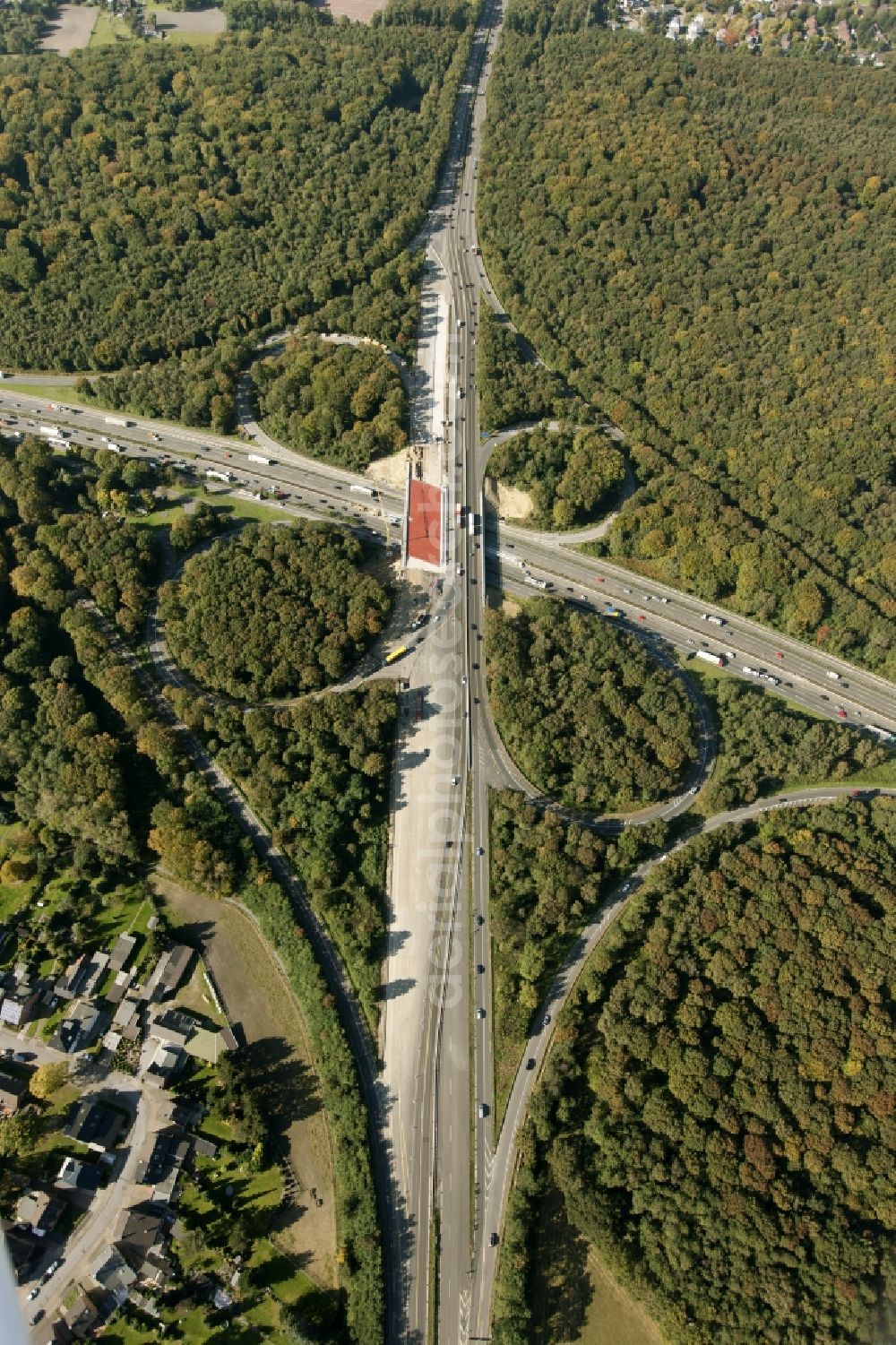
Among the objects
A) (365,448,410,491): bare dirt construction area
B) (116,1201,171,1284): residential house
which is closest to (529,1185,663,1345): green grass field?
(116,1201,171,1284): residential house

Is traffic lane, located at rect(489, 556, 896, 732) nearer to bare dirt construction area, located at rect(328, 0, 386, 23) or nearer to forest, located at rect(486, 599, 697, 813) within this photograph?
forest, located at rect(486, 599, 697, 813)

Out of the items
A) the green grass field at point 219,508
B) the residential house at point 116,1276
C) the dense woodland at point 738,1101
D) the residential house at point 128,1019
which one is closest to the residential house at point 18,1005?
the residential house at point 128,1019

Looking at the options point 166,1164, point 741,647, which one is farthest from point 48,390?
point 741,647

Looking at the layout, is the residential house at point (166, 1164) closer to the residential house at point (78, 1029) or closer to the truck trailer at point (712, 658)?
the residential house at point (78, 1029)

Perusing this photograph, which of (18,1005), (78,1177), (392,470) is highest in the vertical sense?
(392,470)

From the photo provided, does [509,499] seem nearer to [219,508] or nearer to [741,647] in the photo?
[741,647]

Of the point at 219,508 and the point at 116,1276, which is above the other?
the point at 219,508
